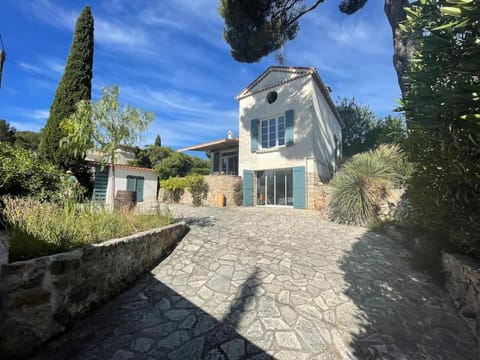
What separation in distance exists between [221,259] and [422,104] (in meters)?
4.42

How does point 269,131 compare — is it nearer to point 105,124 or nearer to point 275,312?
point 105,124

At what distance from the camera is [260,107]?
43.8 ft

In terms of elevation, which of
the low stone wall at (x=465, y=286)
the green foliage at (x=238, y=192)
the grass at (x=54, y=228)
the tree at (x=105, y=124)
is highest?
the tree at (x=105, y=124)

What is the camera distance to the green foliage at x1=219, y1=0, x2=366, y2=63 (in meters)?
10.7

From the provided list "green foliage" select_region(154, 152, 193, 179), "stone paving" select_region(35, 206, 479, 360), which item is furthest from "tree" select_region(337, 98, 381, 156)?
"stone paving" select_region(35, 206, 479, 360)

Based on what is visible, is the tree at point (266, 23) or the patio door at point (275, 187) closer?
the tree at point (266, 23)

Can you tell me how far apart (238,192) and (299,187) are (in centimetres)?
370

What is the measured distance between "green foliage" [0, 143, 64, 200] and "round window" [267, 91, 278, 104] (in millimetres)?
11008

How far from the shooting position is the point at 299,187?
36.2 ft

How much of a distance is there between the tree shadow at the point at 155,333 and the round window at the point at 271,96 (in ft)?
38.9

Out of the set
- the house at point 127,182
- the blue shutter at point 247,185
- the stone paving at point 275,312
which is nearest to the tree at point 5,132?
the house at point 127,182

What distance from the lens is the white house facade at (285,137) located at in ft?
36.9

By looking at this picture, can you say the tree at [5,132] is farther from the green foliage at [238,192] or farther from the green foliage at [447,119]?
the green foliage at [447,119]

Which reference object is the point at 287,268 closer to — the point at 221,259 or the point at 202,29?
the point at 221,259
